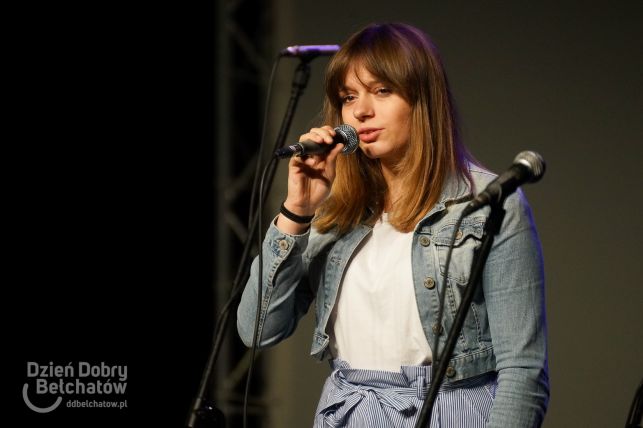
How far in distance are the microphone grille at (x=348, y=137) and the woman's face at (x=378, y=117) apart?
0.28 ft

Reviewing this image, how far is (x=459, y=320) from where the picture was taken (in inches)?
56.2

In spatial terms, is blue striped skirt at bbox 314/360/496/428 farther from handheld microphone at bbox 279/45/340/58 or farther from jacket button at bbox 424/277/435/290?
handheld microphone at bbox 279/45/340/58

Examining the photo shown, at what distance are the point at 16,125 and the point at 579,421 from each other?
2.64m

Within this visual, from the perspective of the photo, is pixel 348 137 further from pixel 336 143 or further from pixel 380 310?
pixel 380 310

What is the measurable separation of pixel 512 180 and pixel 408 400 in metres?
0.57

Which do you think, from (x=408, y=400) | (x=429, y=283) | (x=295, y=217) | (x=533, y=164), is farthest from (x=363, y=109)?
(x=408, y=400)

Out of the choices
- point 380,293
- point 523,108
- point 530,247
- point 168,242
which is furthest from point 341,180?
point 168,242

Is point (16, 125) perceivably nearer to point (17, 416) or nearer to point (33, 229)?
point (33, 229)

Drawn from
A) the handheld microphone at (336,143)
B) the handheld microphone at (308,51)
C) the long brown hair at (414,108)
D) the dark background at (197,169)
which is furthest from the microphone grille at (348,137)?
the dark background at (197,169)

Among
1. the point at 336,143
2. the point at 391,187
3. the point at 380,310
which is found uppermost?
the point at 336,143

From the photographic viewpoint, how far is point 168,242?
12.9 ft

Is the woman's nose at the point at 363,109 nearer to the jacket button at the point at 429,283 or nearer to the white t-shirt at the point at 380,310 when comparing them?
the white t-shirt at the point at 380,310

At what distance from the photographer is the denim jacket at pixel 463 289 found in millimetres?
1653

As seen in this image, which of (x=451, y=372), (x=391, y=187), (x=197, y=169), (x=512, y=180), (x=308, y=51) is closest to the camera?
(x=512, y=180)
